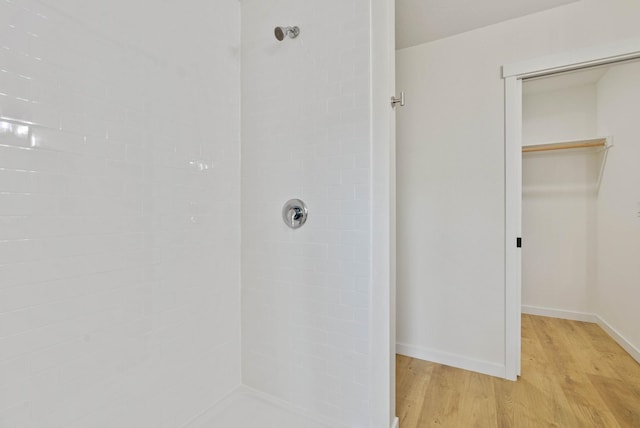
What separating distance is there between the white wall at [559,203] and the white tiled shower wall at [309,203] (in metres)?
2.50

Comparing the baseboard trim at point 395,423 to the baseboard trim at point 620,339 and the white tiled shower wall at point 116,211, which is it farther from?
the baseboard trim at point 620,339

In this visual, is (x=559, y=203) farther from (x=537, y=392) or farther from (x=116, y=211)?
(x=116, y=211)

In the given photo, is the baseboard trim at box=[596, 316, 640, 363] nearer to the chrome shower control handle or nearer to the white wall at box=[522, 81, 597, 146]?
the white wall at box=[522, 81, 597, 146]

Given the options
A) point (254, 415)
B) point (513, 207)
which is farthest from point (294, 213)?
point (513, 207)

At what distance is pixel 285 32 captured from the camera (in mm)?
1553

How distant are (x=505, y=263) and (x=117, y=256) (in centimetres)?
229

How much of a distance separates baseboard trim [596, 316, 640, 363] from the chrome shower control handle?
2.72 m

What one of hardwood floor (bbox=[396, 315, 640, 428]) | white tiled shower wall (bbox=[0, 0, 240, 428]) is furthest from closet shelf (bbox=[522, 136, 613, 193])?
white tiled shower wall (bbox=[0, 0, 240, 428])

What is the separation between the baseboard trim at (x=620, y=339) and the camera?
7.06 feet

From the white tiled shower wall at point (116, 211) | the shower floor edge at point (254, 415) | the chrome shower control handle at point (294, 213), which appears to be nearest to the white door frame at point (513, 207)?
the shower floor edge at point (254, 415)

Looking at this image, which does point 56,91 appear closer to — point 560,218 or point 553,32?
point 553,32

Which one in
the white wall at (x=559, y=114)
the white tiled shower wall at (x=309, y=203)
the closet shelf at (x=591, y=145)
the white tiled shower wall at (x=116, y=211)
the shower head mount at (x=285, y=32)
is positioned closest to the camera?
the white tiled shower wall at (x=116, y=211)

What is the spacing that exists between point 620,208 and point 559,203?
628mm


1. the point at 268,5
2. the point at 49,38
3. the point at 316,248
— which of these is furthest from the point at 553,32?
the point at 49,38
